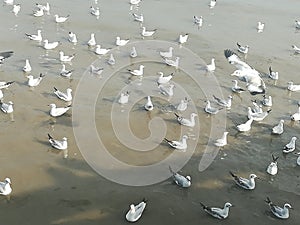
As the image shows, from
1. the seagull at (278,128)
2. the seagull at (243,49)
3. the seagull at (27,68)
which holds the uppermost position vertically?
the seagull at (278,128)

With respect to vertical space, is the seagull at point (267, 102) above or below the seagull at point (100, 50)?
above

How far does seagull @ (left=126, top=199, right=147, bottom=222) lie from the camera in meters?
10.5

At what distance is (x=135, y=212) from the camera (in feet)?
34.6

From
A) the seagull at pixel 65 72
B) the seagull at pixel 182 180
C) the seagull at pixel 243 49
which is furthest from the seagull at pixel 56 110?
the seagull at pixel 243 49

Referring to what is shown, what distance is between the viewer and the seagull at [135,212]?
10.5 meters

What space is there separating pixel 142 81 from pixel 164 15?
8.44 m

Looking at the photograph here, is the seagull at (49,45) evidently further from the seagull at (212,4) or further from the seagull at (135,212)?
the seagull at (212,4)

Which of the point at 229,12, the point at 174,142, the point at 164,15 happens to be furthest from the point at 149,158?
the point at 229,12

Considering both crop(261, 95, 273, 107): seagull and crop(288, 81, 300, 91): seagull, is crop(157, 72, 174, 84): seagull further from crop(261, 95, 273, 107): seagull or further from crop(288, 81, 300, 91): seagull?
crop(288, 81, 300, 91): seagull

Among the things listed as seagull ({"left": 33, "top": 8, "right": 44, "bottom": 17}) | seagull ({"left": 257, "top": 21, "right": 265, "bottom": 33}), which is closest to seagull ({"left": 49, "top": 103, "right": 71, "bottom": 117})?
seagull ({"left": 33, "top": 8, "right": 44, "bottom": 17})

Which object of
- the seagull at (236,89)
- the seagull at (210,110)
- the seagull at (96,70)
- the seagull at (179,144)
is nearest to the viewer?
the seagull at (179,144)

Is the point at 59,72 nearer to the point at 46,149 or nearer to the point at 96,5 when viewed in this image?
the point at 46,149

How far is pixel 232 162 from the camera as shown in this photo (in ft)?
43.1

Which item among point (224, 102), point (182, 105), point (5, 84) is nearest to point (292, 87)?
point (224, 102)
